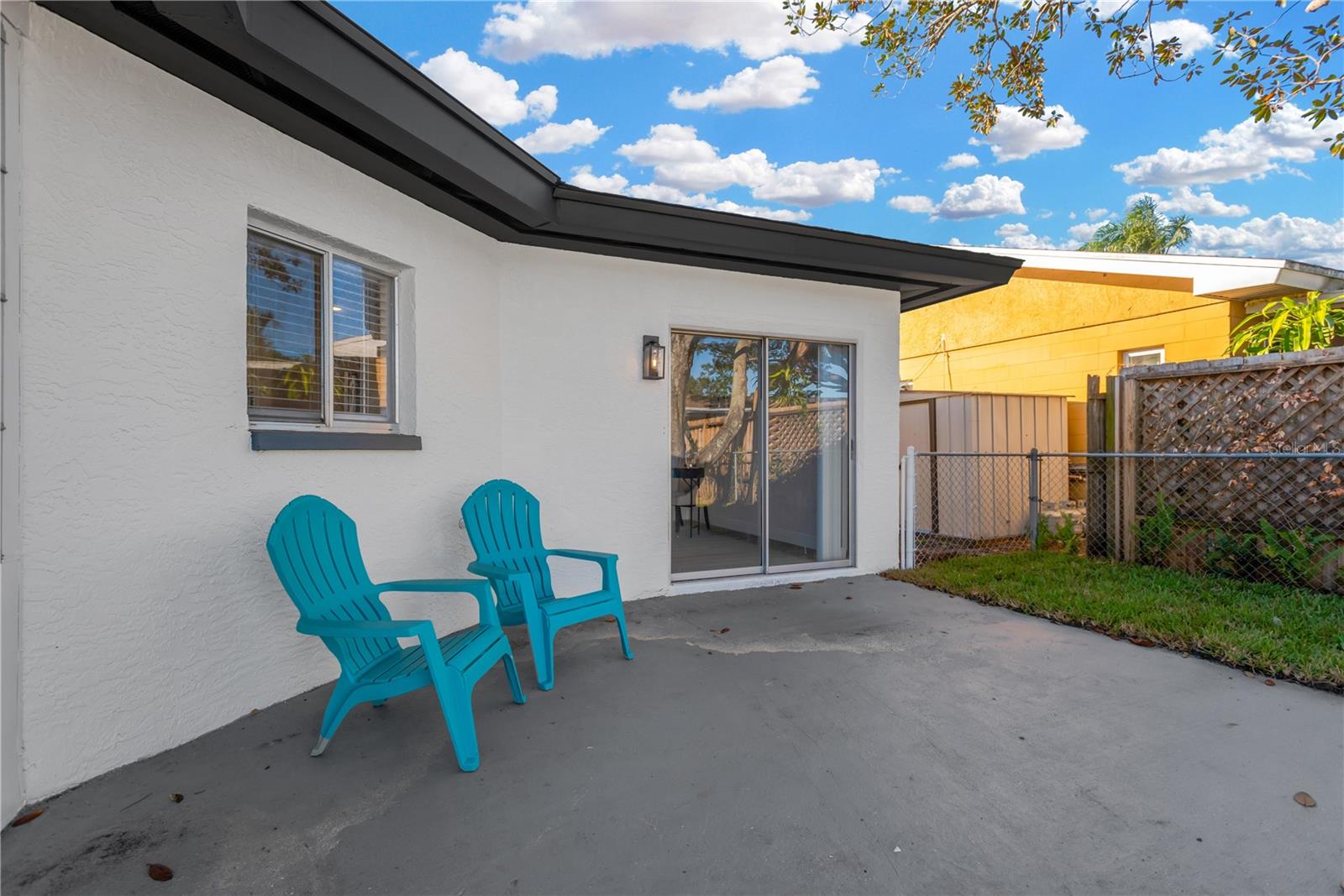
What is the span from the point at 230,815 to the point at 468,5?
5373mm

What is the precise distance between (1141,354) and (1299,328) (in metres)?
2.30

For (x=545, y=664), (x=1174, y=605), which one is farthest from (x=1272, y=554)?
(x=545, y=664)

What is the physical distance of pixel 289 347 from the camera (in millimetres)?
2924

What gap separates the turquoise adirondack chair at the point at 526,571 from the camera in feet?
10.0

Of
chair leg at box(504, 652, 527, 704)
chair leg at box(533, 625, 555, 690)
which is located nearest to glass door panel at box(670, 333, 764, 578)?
chair leg at box(533, 625, 555, 690)

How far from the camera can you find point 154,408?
231 centimetres

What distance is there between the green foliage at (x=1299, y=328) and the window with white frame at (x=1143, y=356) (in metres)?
1.22

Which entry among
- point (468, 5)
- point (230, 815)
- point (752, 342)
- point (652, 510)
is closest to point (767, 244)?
point (752, 342)

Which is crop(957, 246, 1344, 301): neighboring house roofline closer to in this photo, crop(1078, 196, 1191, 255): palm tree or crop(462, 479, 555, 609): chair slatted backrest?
crop(462, 479, 555, 609): chair slatted backrest

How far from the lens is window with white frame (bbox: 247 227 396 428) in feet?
9.20

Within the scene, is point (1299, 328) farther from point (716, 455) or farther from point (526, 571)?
point (526, 571)

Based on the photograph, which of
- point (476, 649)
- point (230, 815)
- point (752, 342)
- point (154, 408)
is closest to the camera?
point (230, 815)

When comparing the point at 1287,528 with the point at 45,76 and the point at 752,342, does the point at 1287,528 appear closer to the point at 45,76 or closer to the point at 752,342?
the point at 752,342

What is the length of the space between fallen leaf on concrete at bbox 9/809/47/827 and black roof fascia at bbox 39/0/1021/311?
2.41 meters
